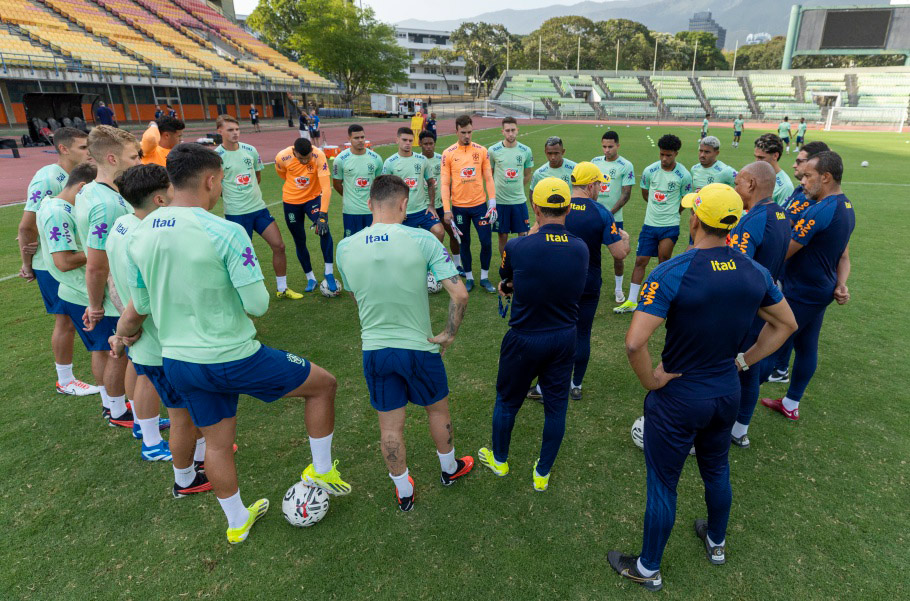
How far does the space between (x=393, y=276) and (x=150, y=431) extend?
2.88 m

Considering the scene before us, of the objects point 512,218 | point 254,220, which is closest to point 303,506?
point 254,220

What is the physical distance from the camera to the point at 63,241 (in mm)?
4301

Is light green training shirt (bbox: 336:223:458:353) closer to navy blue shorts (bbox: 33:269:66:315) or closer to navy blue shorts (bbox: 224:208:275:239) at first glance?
navy blue shorts (bbox: 33:269:66:315)

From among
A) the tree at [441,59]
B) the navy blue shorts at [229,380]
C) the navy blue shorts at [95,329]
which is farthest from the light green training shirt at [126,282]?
the tree at [441,59]

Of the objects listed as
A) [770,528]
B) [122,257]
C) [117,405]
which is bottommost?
[770,528]

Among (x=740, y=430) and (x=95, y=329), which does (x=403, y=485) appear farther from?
(x=95, y=329)

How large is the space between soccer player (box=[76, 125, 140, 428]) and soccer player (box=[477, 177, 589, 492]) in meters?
3.33

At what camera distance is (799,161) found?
17.2 ft

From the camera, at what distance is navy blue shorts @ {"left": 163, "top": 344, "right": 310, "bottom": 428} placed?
10.1 ft

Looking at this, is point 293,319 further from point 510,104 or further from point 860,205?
point 510,104

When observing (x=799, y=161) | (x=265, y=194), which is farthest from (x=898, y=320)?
(x=265, y=194)

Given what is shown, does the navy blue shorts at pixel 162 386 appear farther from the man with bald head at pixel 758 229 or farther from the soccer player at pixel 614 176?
the soccer player at pixel 614 176

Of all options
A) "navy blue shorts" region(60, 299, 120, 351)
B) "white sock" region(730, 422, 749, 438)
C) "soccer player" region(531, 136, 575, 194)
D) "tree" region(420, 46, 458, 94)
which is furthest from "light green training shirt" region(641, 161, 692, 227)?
"tree" region(420, 46, 458, 94)

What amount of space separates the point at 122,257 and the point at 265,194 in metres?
13.2
